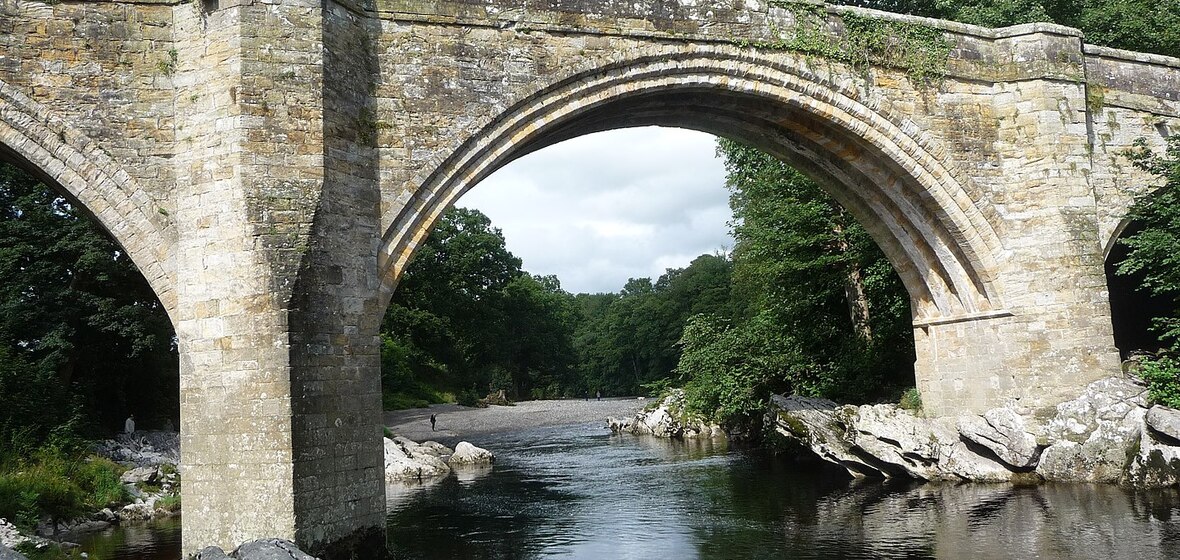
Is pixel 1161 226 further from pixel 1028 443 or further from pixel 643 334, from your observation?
pixel 643 334

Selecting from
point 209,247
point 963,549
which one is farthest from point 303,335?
point 963,549

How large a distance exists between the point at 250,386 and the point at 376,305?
1.21m

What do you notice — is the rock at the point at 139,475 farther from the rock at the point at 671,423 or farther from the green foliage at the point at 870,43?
the rock at the point at 671,423

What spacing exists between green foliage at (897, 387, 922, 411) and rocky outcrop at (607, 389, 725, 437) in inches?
291

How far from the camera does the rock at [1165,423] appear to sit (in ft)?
31.3

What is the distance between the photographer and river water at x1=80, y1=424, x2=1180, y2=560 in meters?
7.77

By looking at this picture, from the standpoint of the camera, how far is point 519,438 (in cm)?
2416

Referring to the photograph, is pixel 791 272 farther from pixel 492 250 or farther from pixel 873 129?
pixel 492 250

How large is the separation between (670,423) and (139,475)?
11.9 metres

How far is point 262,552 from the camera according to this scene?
645 centimetres

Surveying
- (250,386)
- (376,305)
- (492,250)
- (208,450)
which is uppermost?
(492,250)

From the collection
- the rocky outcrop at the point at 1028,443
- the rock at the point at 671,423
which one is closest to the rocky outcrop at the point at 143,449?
the rocky outcrop at the point at 1028,443

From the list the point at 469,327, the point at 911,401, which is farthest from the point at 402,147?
the point at 469,327

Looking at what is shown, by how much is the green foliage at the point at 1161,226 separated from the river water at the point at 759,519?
2617 millimetres
